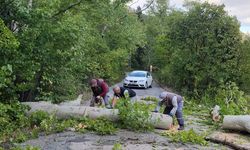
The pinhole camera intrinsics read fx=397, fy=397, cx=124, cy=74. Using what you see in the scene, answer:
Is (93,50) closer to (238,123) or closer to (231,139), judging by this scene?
(238,123)

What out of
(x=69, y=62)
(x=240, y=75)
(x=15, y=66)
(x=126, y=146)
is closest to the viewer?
(x=126, y=146)

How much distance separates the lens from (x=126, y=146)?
1029cm

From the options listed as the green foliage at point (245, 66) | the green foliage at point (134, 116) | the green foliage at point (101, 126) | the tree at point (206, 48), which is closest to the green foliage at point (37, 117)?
the green foliage at point (101, 126)

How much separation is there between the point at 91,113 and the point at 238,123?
461 centimetres

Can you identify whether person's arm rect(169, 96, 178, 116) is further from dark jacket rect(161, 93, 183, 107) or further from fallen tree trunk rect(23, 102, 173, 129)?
fallen tree trunk rect(23, 102, 173, 129)

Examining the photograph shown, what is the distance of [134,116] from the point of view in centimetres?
1205

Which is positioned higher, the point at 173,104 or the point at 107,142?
the point at 173,104

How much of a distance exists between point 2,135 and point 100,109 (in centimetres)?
321

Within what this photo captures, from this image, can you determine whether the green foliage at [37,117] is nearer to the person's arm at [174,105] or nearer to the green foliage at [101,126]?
the green foliage at [101,126]

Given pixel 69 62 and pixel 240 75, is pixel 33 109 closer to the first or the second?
pixel 69 62

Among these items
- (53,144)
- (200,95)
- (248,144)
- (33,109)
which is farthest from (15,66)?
(200,95)

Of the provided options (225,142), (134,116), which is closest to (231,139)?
(225,142)

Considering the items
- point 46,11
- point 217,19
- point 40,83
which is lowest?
point 40,83

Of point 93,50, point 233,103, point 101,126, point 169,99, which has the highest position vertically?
point 93,50
